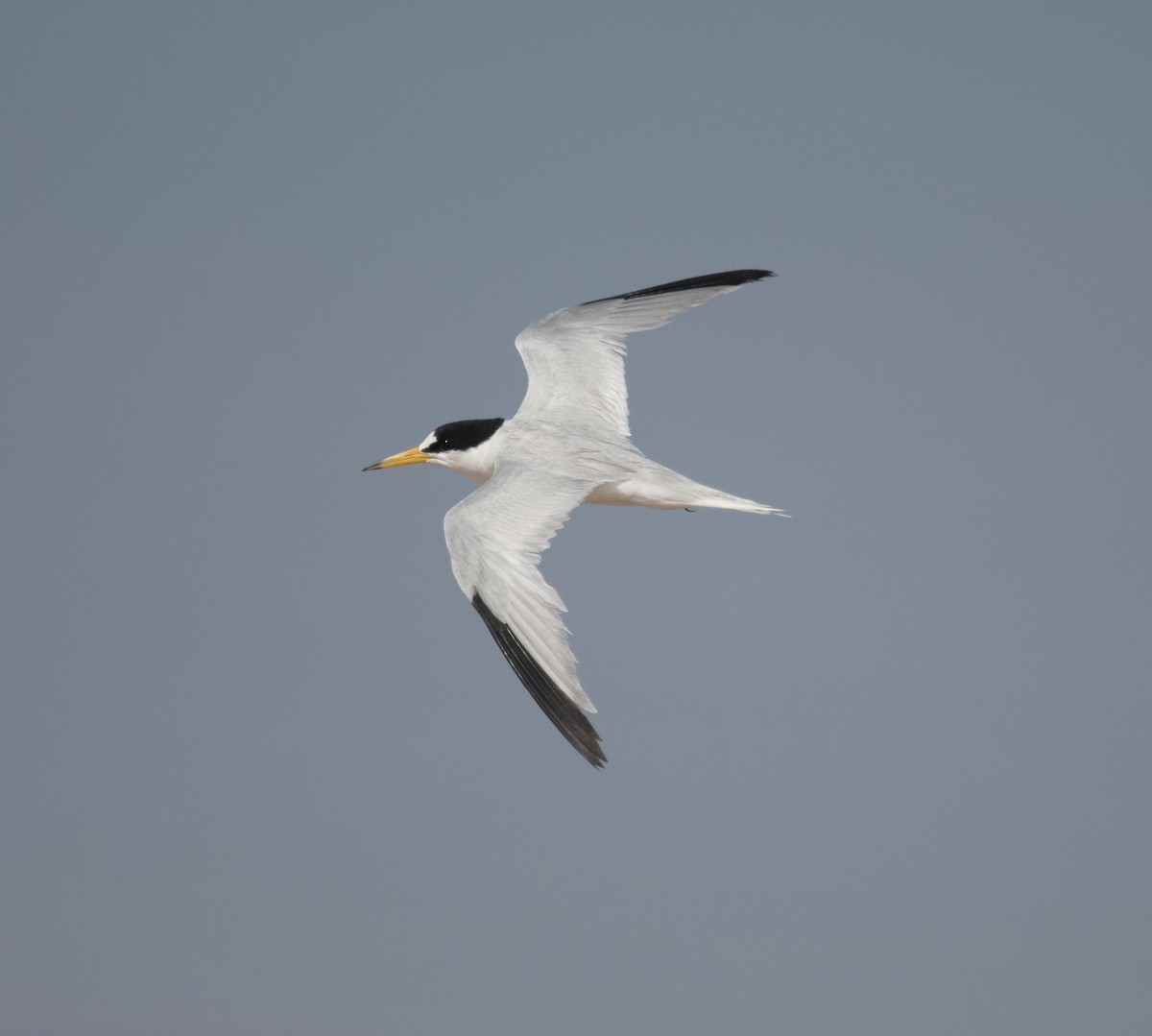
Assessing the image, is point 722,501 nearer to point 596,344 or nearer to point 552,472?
point 552,472

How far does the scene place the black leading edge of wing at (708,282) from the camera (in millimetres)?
11086

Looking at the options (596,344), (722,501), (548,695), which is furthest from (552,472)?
(596,344)

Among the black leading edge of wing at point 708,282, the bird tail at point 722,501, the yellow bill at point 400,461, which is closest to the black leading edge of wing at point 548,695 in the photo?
the bird tail at point 722,501

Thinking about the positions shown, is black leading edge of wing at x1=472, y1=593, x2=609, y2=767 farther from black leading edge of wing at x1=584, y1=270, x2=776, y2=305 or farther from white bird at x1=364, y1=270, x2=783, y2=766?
black leading edge of wing at x1=584, y1=270, x2=776, y2=305

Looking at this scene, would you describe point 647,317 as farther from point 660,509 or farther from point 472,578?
point 472,578

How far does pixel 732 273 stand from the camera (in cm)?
1118

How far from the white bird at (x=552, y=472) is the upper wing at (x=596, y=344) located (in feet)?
0.04

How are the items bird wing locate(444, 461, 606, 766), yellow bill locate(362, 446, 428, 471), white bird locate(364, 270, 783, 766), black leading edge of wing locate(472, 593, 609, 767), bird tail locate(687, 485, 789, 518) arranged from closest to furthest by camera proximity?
1. black leading edge of wing locate(472, 593, 609, 767)
2. bird wing locate(444, 461, 606, 766)
3. white bird locate(364, 270, 783, 766)
4. bird tail locate(687, 485, 789, 518)
5. yellow bill locate(362, 446, 428, 471)

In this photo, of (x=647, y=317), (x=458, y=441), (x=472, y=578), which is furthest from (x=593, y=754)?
(x=647, y=317)

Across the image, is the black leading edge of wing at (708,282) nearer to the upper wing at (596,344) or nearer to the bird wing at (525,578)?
the upper wing at (596,344)

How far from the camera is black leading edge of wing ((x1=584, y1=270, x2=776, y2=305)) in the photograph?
11.1m

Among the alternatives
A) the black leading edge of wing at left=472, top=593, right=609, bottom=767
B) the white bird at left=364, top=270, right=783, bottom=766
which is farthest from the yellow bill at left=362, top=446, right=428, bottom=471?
the black leading edge of wing at left=472, top=593, right=609, bottom=767

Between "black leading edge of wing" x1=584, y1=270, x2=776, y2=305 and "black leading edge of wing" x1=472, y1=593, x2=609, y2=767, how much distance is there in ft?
15.3

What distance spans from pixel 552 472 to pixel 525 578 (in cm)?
129
